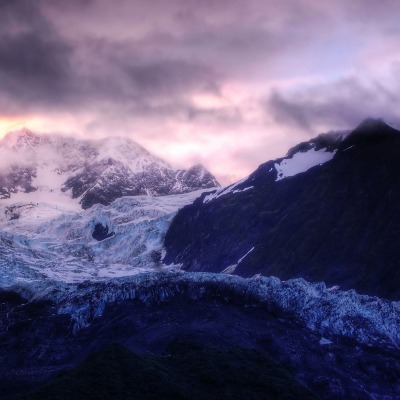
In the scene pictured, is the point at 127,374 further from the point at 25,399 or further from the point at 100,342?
the point at 100,342

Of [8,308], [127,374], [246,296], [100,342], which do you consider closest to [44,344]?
[100,342]

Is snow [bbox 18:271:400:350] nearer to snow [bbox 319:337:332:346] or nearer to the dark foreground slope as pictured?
snow [bbox 319:337:332:346]

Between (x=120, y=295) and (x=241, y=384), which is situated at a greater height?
(x=120, y=295)

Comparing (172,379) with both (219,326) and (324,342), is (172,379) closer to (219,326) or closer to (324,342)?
(219,326)

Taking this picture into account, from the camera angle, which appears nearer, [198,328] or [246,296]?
[198,328]

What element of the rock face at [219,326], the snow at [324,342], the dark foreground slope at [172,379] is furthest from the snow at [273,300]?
the dark foreground slope at [172,379]

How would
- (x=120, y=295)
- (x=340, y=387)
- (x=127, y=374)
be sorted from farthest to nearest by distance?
(x=120, y=295), (x=340, y=387), (x=127, y=374)

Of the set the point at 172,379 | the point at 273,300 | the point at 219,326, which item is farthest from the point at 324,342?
the point at 172,379

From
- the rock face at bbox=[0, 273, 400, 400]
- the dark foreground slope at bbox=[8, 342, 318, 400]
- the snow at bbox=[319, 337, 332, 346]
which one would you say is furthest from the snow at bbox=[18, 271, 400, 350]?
the dark foreground slope at bbox=[8, 342, 318, 400]
